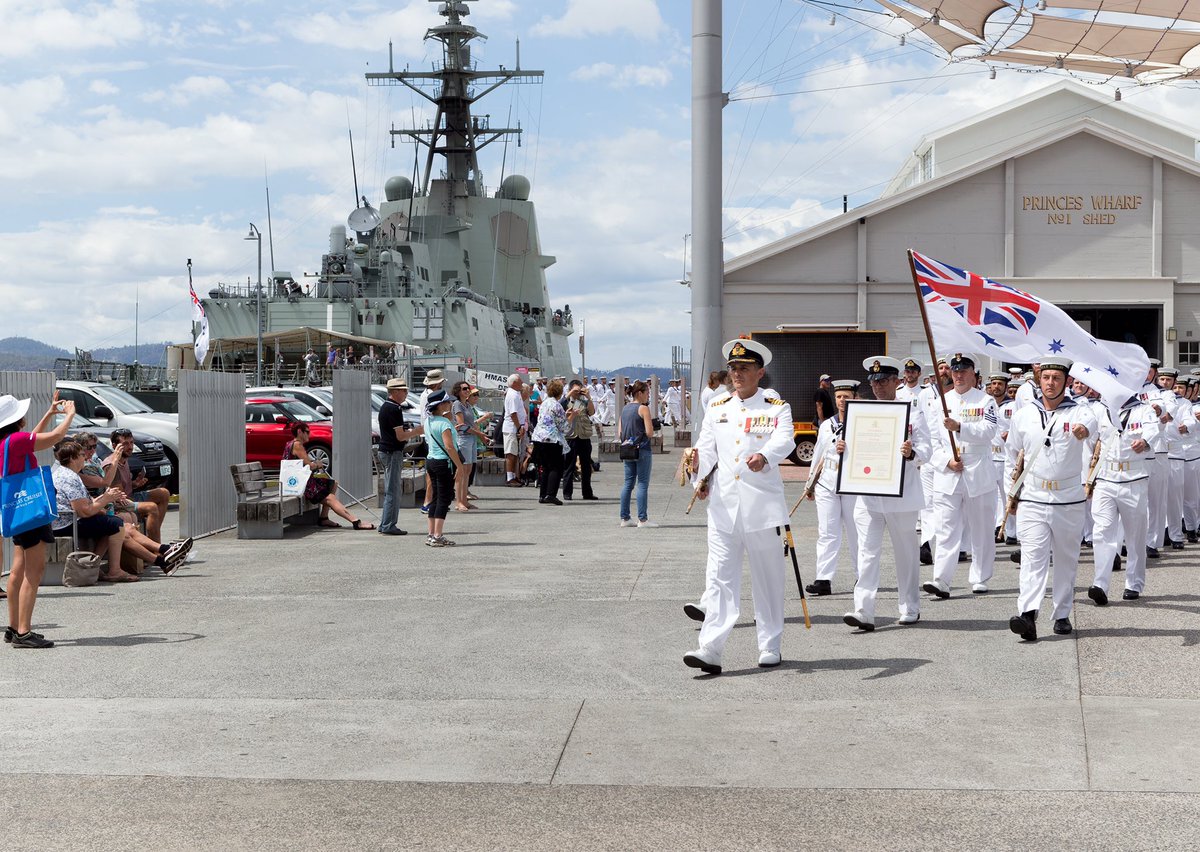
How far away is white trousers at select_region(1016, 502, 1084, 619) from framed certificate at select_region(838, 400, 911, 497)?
2.93 ft

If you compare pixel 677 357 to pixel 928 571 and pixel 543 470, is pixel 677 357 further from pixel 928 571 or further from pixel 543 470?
pixel 928 571

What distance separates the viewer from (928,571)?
1247 centimetres

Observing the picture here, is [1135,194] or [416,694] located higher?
[1135,194]

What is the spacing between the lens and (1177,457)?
48.2 feet

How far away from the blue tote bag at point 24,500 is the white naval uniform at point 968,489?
6.66 meters

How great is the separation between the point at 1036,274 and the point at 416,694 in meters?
26.0

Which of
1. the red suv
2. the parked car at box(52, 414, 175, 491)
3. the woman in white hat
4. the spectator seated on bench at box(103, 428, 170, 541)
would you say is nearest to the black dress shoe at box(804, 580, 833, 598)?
the woman in white hat

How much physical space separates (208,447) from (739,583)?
9404mm

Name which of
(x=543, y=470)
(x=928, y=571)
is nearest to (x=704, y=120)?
(x=543, y=470)

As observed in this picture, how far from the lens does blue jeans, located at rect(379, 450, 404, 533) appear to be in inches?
617

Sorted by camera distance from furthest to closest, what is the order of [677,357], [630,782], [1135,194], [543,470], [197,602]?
[677,357]
[1135,194]
[543,470]
[197,602]
[630,782]

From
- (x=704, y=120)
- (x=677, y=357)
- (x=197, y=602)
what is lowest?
(x=197, y=602)

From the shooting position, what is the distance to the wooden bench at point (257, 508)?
15.5 metres

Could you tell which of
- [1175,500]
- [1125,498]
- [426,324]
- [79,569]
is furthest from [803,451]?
[426,324]
